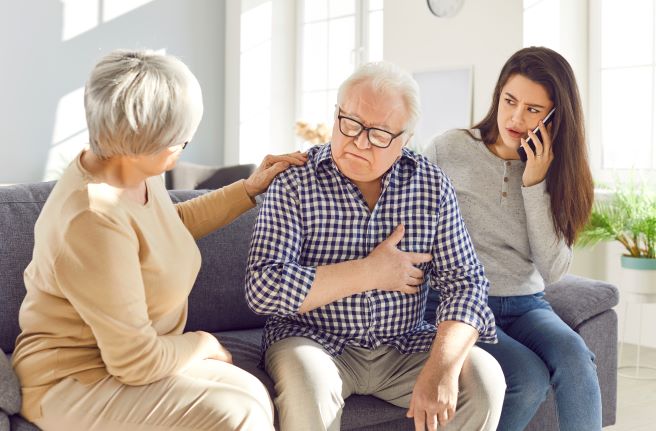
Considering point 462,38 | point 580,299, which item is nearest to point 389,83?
point 580,299

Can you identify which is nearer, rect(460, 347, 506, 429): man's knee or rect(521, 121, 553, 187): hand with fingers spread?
rect(460, 347, 506, 429): man's knee

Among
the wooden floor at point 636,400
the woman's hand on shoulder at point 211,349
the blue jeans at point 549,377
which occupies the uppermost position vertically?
the woman's hand on shoulder at point 211,349

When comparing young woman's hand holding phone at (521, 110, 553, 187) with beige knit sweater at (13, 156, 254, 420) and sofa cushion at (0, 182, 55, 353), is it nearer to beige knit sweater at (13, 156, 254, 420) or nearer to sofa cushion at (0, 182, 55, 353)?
beige knit sweater at (13, 156, 254, 420)

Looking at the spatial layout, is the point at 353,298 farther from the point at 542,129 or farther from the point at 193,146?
the point at 193,146

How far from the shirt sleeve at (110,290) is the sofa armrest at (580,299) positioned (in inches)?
54.9

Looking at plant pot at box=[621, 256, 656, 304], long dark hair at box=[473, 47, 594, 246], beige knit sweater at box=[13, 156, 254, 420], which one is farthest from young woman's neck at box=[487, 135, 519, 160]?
plant pot at box=[621, 256, 656, 304]

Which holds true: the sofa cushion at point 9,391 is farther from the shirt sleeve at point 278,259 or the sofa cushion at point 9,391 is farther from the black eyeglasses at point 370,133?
the black eyeglasses at point 370,133

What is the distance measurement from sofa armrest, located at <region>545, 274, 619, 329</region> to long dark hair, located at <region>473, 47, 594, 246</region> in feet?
0.64

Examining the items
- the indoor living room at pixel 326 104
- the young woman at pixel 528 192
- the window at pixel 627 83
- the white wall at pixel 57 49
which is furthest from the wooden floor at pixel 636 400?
the white wall at pixel 57 49

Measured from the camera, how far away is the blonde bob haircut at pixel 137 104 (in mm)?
1530

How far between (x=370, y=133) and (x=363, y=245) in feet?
0.96

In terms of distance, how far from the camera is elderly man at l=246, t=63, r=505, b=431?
75.1 inches

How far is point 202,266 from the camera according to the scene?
242cm

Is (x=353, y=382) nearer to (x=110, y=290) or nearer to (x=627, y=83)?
(x=110, y=290)
